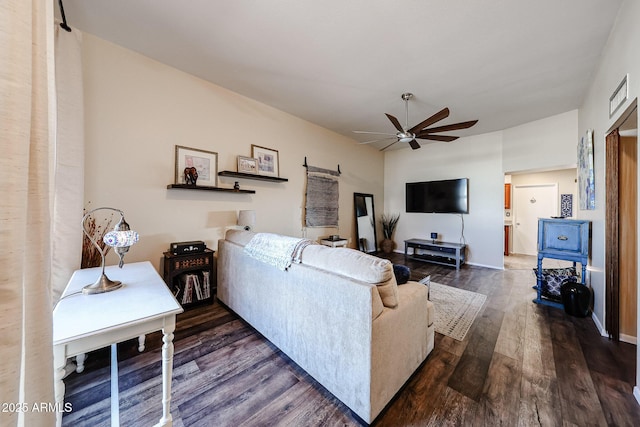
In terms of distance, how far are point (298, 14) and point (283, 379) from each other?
2884 mm

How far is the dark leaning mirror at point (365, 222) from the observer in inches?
212

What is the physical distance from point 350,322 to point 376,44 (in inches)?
99.5

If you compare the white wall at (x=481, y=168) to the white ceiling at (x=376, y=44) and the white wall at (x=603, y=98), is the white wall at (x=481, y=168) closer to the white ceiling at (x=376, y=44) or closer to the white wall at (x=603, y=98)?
the white ceiling at (x=376, y=44)

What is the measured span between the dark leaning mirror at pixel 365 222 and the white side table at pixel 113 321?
172 inches

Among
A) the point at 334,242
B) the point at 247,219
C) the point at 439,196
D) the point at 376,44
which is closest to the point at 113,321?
the point at 247,219

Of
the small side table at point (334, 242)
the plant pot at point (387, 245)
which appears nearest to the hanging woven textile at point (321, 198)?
the small side table at point (334, 242)

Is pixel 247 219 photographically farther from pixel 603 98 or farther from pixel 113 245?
pixel 603 98

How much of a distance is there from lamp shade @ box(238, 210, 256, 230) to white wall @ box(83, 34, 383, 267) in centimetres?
24

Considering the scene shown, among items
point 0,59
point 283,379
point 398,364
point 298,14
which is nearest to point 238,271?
point 283,379

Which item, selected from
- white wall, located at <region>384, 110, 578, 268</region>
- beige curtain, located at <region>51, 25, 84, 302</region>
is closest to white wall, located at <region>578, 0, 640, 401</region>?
white wall, located at <region>384, 110, 578, 268</region>

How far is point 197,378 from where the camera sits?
5.40 feet

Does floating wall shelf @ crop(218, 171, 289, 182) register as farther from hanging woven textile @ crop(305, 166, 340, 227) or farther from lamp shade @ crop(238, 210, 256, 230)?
hanging woven textile @ crop(305, 166, 340, 227)

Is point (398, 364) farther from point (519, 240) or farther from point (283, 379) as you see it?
point (519, 240)

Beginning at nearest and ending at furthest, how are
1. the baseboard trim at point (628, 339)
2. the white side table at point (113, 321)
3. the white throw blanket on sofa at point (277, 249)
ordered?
1. the white side table at point (113, 321)
2. the white throw blanket on sofa at point (277, 249)
3. the baseboard trim at point (628, 339)
